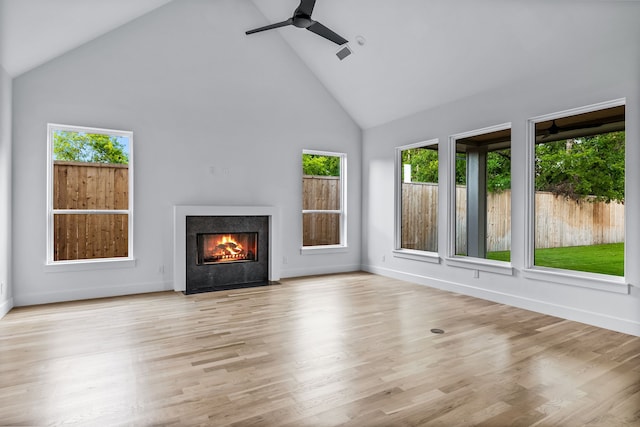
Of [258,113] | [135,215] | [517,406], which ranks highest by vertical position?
[258,113]

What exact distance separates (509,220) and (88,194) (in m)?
5.37

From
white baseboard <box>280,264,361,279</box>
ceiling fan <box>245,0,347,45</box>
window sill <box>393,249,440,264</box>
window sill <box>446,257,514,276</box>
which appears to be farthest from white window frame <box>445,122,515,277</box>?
ceiling fan <box>245,0,347,45</box>

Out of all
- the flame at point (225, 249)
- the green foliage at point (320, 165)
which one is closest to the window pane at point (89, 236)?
the flame at point (225, 249)

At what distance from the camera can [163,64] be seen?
17.4 feet

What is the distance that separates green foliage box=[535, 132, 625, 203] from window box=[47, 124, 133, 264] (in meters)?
5.20

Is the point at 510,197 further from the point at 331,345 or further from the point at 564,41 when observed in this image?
the point at 331,345

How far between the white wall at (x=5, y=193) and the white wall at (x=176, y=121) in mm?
163

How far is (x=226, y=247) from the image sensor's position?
19.0ft

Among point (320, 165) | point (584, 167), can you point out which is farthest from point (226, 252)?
point (584, 167)

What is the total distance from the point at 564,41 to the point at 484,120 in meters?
1.26

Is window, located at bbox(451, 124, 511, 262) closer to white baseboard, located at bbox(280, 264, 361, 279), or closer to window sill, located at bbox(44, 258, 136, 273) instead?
white baseboard, located at bbox(280, 264, 361, 279)

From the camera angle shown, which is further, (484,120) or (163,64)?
(163,64)

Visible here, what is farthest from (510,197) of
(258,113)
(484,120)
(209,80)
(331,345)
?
(209,80)

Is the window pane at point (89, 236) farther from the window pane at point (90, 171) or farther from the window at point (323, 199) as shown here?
the window at point (323, 199)
